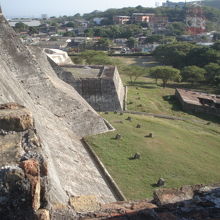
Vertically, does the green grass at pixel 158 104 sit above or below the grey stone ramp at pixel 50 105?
below

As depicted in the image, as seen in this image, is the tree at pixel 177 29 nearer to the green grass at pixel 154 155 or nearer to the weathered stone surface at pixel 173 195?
the green grass at pixel 154 155

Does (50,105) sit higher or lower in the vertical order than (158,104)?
higher

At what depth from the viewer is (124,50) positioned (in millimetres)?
89750

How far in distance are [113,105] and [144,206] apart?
20572mm

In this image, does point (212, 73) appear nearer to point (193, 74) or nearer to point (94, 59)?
point (193, 74)

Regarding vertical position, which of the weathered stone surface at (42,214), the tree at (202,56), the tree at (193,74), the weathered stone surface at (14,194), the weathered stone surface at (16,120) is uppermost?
the weathered stone surface at (16,120)

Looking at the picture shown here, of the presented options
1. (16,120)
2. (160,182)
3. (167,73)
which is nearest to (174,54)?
(167,73)

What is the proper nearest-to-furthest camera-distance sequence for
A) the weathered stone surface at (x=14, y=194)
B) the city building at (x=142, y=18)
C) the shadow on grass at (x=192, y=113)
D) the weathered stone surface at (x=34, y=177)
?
the weathered stone surface at (x=14, y=194)
the weathered stone surface at (x=34, y=177)
the shadow on grass at (x=192, y=113)
the city building at (x=142, y=18)

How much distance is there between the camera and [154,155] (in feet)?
53.1

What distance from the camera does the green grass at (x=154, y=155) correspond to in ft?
44.8

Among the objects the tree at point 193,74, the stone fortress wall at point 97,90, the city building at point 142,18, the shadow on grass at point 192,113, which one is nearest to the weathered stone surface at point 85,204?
the stone fortress wall at point 97,90

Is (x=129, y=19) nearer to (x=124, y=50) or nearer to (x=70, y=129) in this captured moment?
(x=124, y=50)

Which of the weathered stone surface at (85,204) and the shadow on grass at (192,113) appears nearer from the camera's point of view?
the weathered stone surface at (85,204)

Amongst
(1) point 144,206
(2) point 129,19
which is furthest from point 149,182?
(2) point 129,19
